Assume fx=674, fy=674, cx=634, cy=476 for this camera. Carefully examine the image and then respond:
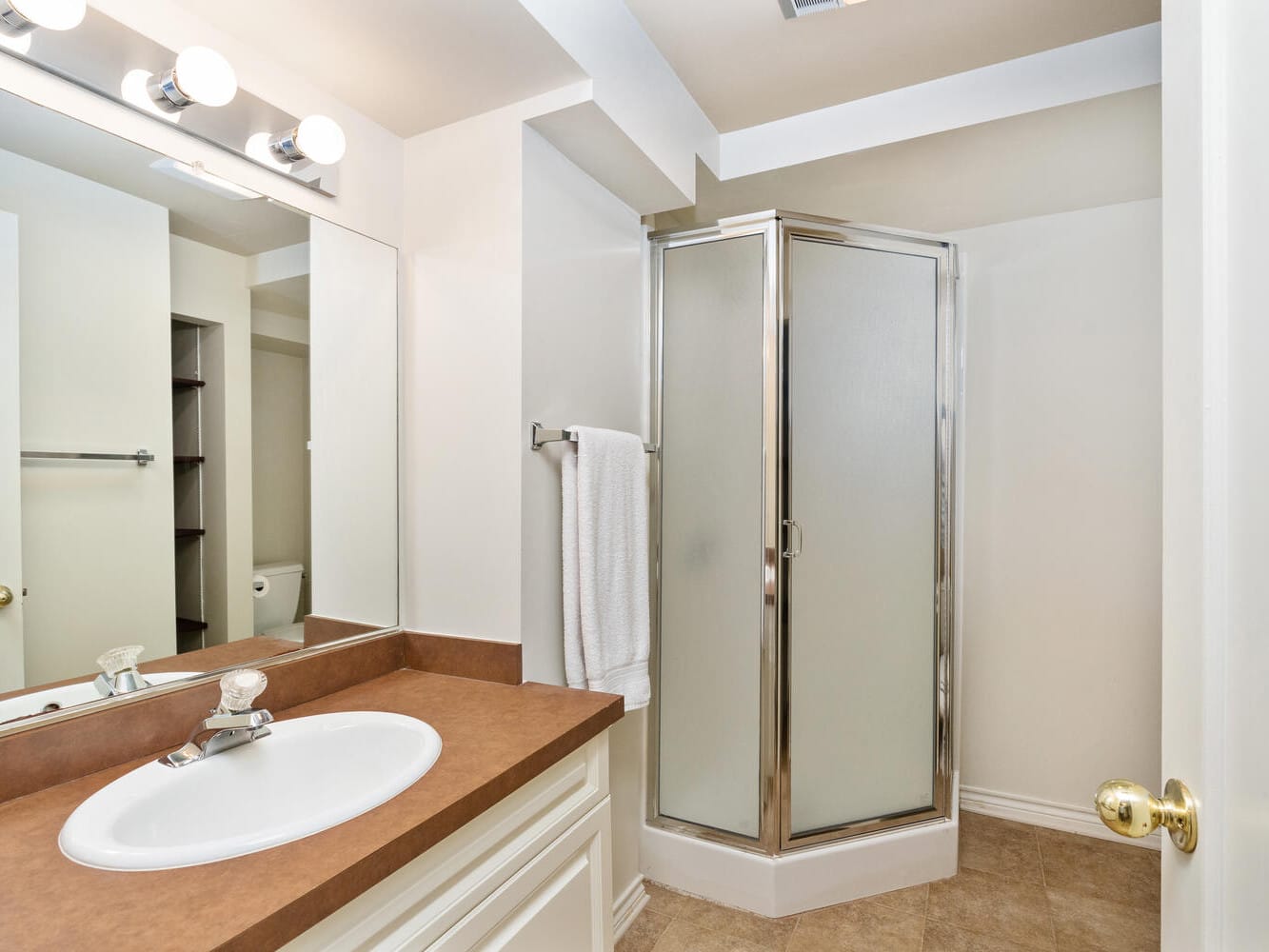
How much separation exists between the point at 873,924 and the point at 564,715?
128 centimetres

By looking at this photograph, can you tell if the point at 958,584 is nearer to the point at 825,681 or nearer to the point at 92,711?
the point at 825,681

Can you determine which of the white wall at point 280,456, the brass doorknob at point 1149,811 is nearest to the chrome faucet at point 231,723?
the white wall at point 280,456

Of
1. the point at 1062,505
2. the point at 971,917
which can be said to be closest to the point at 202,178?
the point at 971,917

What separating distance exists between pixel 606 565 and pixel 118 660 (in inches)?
39.7

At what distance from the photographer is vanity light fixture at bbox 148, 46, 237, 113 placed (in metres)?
1.15

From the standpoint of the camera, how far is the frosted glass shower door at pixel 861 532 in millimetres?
2023

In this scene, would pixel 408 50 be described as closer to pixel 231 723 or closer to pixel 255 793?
pixel 231 723

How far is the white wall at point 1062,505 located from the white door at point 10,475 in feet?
8.95

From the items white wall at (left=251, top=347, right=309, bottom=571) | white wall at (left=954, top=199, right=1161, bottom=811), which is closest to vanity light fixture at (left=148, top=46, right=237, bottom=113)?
white wall at (left=251, top=347, right=309, bottom=571)

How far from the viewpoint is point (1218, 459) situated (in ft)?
1.67

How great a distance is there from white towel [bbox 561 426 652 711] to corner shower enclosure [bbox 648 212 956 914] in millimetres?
304

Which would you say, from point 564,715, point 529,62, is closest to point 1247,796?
point 564,715

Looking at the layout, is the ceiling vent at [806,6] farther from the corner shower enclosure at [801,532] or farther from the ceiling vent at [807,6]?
the corner shower enclosure at [801,532]

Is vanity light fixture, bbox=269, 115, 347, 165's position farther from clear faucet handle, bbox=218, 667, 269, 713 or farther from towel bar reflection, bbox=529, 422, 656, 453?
clear faucet handle, bbox=218, 667, 269, 713
